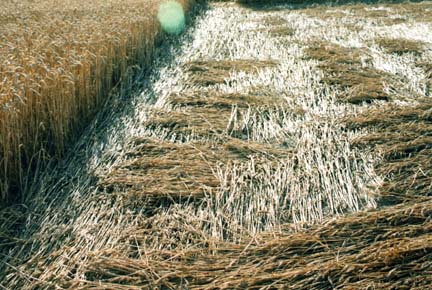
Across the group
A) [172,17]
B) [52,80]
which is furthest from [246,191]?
[172,17]

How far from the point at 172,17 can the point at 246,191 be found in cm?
703

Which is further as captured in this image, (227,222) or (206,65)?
(206,65)

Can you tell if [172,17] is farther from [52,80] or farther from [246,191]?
[246,191]

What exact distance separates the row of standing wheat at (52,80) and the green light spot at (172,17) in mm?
1823

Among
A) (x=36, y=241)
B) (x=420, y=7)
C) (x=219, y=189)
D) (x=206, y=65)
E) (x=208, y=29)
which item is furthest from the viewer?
(x=420, y=7)

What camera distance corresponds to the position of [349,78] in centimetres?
504

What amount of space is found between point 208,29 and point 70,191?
21.4 ft

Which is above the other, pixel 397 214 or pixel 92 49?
pixel 92 49

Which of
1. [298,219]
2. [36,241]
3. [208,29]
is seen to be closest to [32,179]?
[36,241]

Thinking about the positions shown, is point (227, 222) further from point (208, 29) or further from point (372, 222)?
point (208, 29)

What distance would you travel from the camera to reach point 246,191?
2.84 metres

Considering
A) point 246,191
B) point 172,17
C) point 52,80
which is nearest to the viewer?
point 246,191

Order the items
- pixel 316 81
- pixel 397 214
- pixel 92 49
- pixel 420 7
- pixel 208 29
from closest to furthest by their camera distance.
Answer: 1. pixel 397 214
2. pixel 92 49
3. pixel 316 81
4. pixel 208 29
5. pixel 420 7

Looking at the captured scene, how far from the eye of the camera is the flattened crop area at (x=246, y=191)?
2141mm
